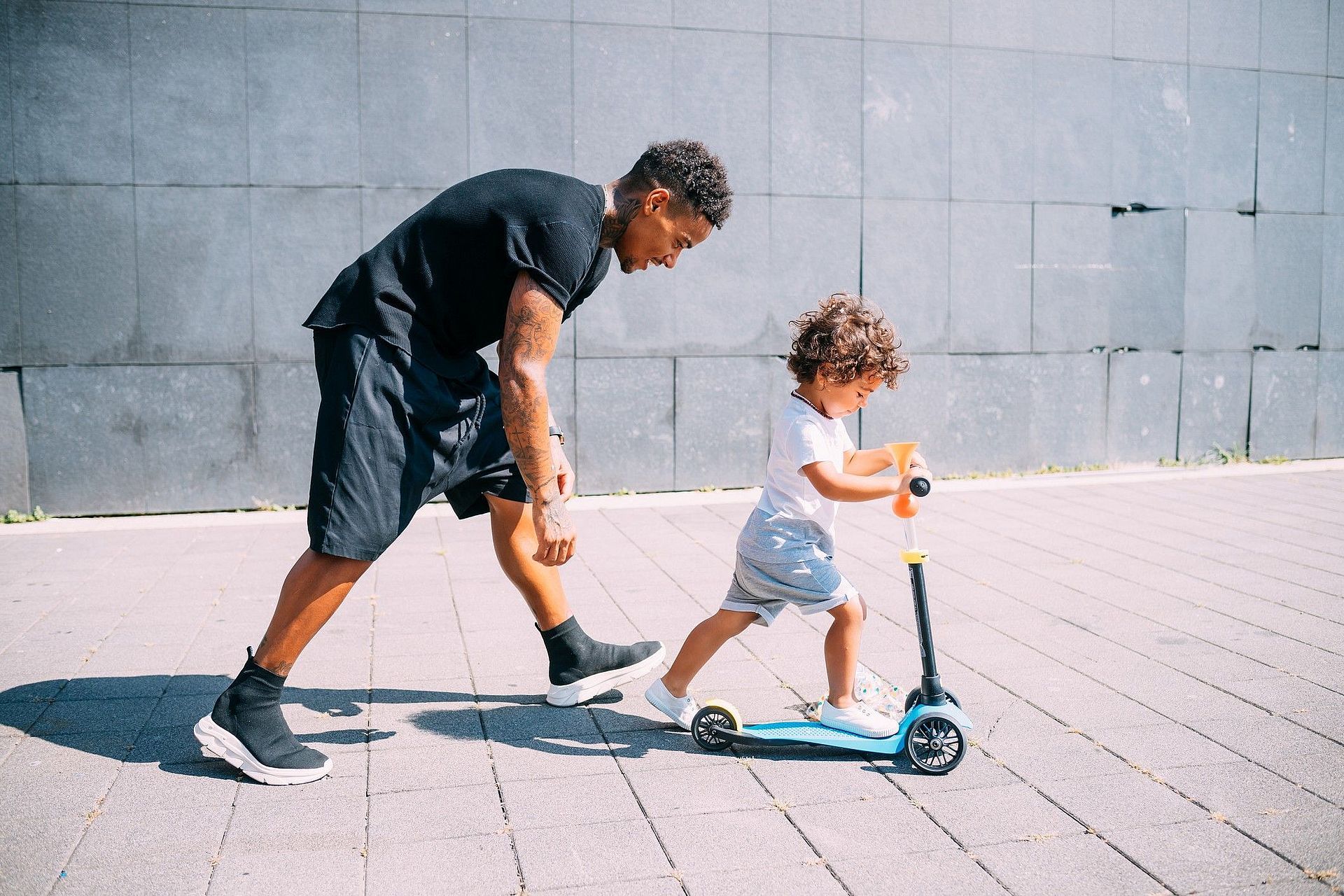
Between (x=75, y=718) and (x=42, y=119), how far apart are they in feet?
15.6

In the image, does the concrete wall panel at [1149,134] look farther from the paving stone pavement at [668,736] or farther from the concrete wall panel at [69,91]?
the concrete wall panel at [69,91]

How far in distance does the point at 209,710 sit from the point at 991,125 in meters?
7.07

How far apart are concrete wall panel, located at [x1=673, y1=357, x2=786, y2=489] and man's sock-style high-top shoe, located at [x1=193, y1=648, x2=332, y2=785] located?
506 centimetres

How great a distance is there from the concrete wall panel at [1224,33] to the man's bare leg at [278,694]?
853cm

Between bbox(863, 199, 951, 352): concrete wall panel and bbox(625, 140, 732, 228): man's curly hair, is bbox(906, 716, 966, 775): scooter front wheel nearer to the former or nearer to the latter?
bbox(625, 140, 732, 228): man's curly hair

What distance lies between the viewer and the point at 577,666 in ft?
12.8

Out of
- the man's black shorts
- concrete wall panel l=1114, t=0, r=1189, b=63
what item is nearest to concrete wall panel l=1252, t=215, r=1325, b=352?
concrete wall panel l=1114, t=0, r=1189, b=63

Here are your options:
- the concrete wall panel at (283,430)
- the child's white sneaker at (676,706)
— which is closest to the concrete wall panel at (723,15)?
the concrete wall panel at (283,430)

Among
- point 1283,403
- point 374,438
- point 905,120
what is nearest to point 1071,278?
point 905,120

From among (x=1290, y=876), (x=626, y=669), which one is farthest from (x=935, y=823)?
(x=626, y=669)

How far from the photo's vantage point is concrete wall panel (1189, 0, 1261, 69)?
912 centimetres

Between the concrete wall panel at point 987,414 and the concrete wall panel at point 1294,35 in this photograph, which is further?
the concrete wall panel at point 1294,35

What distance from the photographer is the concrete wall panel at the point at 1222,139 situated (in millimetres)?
9172

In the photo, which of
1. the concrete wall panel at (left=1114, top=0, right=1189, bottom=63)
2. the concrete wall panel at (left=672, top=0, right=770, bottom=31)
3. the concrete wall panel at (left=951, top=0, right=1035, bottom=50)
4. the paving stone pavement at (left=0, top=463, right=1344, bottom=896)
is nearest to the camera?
the paving stone pavement at (left=0, top=463, right=1344, bottom=896)
